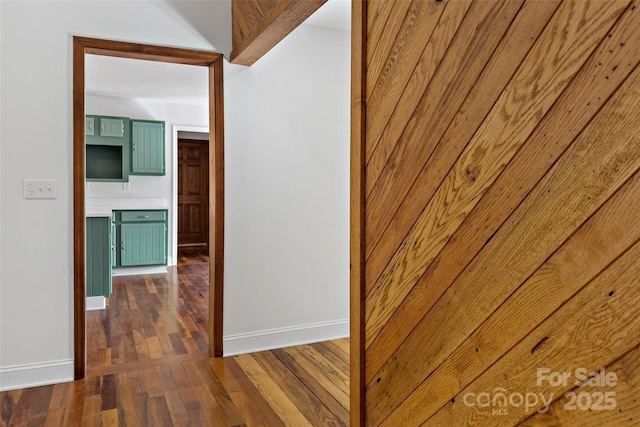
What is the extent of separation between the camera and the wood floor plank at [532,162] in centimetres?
86

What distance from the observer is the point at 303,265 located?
338 cm

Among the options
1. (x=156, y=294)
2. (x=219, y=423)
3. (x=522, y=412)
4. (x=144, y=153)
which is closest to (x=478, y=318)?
(x=522, y=412)

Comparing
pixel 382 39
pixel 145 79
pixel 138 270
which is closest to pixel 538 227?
pixel 382 39

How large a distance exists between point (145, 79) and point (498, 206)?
5.07 meters

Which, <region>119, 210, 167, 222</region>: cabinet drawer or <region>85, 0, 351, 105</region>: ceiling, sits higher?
<region>85, 0, 351, 105</region>: ceiling

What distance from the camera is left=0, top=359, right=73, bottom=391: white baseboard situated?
8.39 ft

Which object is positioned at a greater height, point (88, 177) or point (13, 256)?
point (88, 177)

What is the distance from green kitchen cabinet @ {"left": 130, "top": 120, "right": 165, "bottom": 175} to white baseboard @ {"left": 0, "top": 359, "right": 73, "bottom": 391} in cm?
409

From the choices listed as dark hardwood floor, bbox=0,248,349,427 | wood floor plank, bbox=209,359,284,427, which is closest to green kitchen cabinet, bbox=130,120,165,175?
dark hardwood floor, bbox=0,248,349,427

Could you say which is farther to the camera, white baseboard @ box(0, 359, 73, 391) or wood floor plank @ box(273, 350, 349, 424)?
white baseboard @ box(0, 359, 73, 391)

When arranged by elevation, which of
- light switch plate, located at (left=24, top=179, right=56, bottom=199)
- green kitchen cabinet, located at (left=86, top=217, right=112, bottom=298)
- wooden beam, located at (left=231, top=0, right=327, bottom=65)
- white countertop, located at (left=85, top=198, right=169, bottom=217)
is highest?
wooden beam, located at (left=231, top=0, right=327, bottom=65)

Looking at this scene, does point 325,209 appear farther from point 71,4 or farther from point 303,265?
point 71,4

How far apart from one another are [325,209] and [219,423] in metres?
1.71

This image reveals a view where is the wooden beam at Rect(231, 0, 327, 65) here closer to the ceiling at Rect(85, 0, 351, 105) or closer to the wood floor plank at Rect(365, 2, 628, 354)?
the ceiling at Rect(85, 0, 351, 105)
